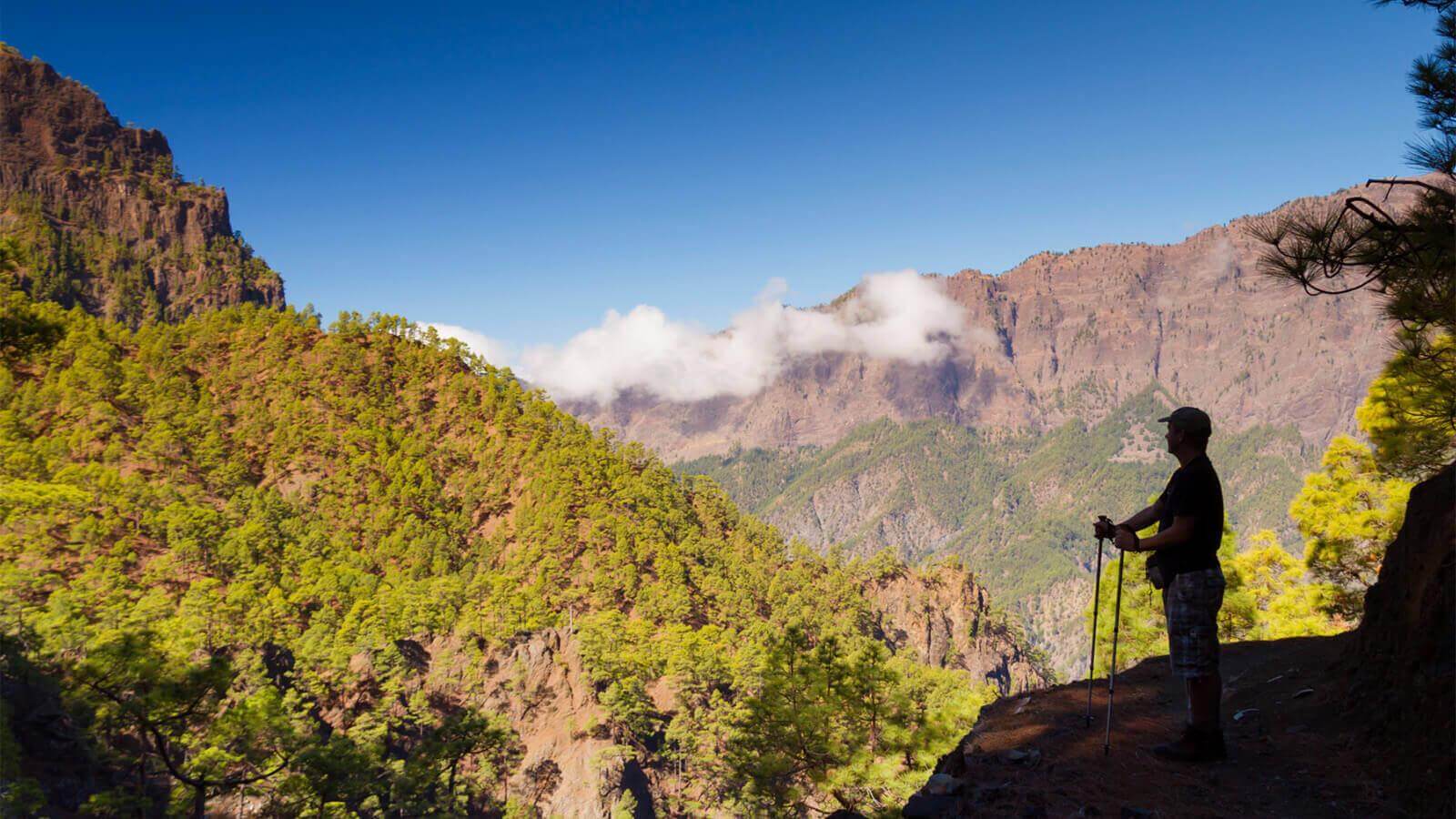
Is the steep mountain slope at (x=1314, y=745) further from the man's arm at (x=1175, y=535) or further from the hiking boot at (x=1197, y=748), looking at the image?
the man's arm at (x=1175, y=535)

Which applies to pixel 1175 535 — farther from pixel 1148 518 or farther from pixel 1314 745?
pixel 1314 745

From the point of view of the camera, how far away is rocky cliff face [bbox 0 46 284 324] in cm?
12181

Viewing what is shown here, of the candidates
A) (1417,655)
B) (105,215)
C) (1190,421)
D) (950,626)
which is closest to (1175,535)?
(1190,421)

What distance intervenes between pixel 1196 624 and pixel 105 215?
190680mm

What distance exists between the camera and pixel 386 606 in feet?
175

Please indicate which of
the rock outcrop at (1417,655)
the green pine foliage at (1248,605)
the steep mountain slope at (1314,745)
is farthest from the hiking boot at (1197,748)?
the green pine foliage at (1248,605)

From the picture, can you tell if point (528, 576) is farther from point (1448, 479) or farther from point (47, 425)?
point (1448, 479)

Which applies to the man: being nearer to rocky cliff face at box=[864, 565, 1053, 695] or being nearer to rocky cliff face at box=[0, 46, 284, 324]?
rocky cliff face at box=[864, 565, 1053, 695]

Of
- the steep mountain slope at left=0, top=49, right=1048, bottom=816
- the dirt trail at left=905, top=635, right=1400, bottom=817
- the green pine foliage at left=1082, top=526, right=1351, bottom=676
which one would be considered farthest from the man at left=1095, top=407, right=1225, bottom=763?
the green pine foliage at left=1082, top=526, right=1351, bottom=676

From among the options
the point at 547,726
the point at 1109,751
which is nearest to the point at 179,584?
the point at 547,726

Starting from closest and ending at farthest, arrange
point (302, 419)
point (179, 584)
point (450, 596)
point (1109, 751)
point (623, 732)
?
point (1109, 751) → point (623, 732) → point (179, 584) → point (450, 596) → point (302, 419)

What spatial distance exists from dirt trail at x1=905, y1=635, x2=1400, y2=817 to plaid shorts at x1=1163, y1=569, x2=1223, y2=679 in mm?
1076

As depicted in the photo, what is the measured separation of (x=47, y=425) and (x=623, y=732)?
5687cm

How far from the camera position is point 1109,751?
7.17m
